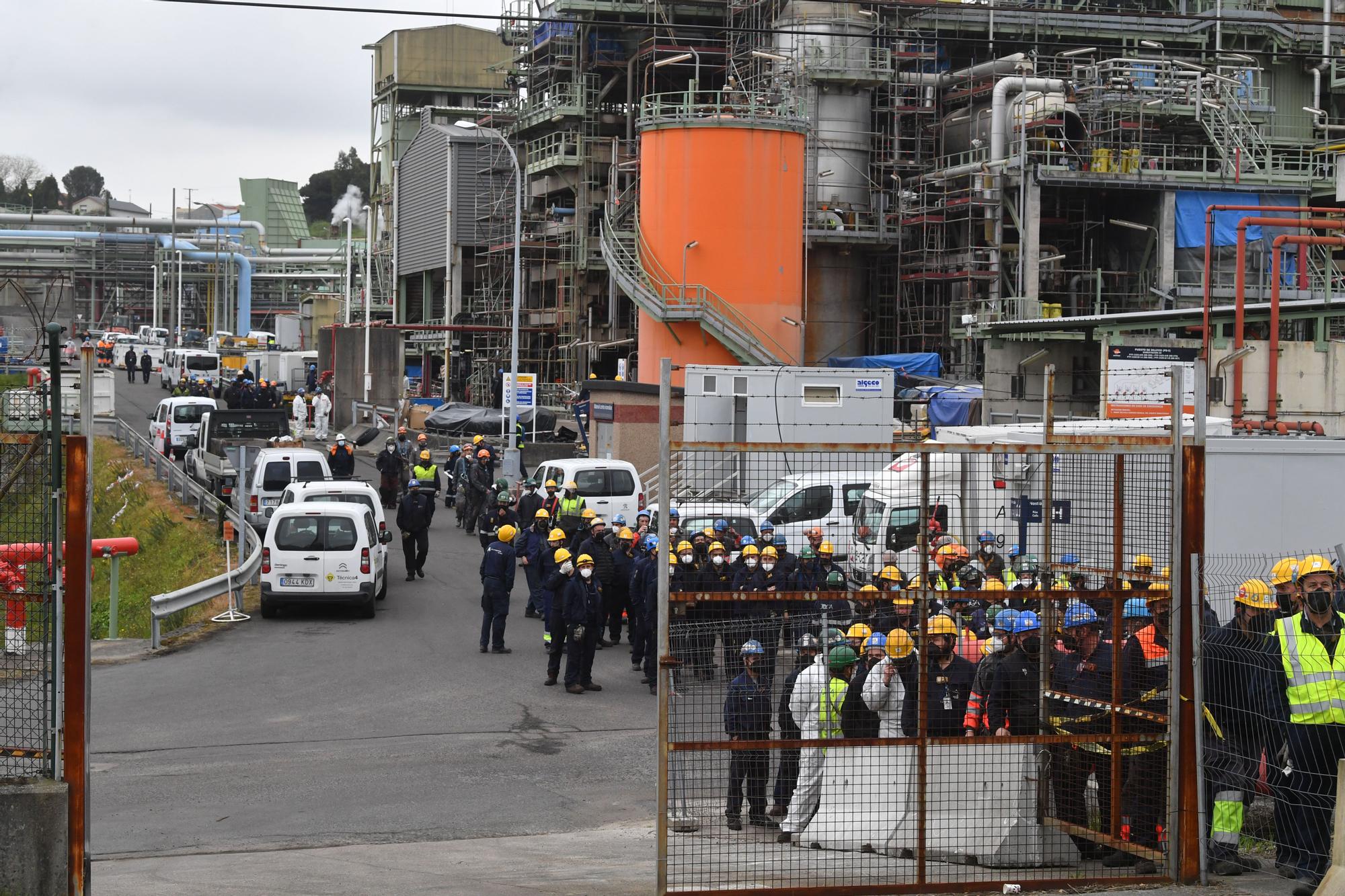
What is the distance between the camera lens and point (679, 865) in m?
8.74

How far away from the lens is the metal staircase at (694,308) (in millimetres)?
44875

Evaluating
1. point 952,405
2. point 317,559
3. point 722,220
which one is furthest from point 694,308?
point 317,559

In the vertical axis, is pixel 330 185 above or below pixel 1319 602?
above

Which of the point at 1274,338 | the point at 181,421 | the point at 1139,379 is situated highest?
the point at 1274,338

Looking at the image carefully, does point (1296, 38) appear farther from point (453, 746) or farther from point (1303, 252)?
point (453, 746)

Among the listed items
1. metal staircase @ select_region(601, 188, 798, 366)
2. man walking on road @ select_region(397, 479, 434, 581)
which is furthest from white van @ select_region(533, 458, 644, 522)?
metal staircase @ select_region(601, 188, 798, 366)

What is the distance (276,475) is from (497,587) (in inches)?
474

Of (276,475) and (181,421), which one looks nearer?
(276,475)

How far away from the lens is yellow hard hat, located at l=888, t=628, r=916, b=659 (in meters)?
9.22

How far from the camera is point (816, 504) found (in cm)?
1675

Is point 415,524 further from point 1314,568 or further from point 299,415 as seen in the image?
point 299,415

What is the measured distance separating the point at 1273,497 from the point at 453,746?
866cm

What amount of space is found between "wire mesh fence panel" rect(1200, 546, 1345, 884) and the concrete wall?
6.45 m

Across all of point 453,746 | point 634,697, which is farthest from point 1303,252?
point 453,746
